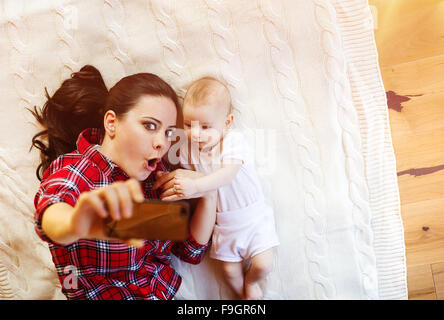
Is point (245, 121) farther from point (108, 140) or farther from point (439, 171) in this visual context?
point (439, 171)

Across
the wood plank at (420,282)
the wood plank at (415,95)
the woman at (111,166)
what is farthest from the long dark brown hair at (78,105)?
the wood plank at (420,282)

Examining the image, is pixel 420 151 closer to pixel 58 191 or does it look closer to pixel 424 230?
pixel 424 230

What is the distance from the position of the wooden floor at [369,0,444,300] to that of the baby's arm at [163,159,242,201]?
47 centimetres

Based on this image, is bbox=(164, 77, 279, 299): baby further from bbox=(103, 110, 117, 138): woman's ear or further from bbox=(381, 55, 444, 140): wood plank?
bbox=(381, 55, 444, 140): wood plank

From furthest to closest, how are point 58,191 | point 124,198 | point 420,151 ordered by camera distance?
1. point 420,151
2. point 58,191
3. point 124,198

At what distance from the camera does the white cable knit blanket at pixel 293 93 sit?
84 centimetres

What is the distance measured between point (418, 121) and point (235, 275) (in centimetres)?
65

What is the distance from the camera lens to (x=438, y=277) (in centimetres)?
88

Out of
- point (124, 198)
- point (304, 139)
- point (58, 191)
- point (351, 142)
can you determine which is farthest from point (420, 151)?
point (58, 191)

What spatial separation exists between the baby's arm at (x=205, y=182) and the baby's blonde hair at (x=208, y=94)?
0.14 metres

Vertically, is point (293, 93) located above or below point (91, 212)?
above

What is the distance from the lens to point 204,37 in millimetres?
843

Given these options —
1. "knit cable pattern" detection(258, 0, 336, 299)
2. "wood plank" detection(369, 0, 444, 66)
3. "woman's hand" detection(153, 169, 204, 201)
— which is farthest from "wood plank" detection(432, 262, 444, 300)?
"woman's hand" detection(153, 169, 204, 201)
